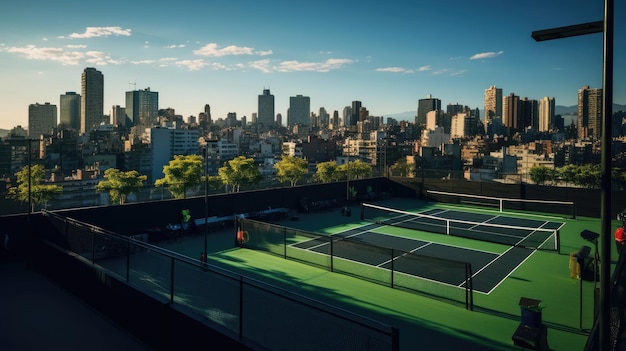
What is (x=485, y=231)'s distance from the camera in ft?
93.2

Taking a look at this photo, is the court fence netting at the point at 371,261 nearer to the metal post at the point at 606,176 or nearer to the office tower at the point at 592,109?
the office tower at the point at 592,109

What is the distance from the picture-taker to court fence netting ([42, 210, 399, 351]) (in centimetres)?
954

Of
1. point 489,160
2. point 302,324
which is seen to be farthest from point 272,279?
point 489,160

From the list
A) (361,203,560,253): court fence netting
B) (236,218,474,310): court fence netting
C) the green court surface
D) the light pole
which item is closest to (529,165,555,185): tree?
(361,203,560,253): court fence netting

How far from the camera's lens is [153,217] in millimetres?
26406

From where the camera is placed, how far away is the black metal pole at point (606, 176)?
5.98m

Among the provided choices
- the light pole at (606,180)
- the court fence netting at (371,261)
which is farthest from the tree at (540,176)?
the light pole at (606,180)

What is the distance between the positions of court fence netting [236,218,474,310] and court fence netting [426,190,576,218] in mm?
18153

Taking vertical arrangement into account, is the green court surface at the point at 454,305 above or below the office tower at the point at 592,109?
below

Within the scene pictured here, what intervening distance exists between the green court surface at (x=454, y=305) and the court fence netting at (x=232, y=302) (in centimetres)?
190

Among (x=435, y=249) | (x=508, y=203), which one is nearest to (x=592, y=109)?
(x=508, y=203)

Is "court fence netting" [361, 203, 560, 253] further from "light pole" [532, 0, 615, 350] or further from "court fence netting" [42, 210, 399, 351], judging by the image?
"light pole" [532, 0, 615, 350]

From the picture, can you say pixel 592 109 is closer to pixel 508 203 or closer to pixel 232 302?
pixel 508 203

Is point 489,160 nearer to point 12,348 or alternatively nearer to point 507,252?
point 507,252
